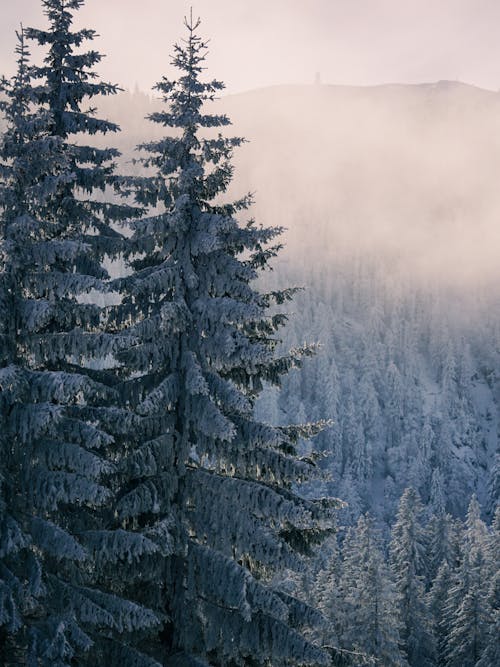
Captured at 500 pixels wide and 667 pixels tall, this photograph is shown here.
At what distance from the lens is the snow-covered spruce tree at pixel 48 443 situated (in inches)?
327

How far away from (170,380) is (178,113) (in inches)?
188

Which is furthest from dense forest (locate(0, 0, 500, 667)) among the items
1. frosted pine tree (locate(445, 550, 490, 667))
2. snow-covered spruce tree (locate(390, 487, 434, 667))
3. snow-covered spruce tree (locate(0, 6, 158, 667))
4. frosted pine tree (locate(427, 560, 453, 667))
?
frosted pine tree (locate(427, 560, 453, 667))

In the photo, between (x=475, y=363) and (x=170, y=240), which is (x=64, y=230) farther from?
(x=475, y=363)

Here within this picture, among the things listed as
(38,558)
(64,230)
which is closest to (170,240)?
(64,230)

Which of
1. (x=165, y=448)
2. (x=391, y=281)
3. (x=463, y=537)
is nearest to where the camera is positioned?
(x=165, y=448)

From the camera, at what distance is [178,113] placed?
1069 centimetres

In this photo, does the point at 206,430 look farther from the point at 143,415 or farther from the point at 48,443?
the point at 48,443

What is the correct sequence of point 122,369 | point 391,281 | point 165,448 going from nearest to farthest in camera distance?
point 165,448 → point 122,369 → point 391,281

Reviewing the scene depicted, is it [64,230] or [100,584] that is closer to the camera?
[100,584]

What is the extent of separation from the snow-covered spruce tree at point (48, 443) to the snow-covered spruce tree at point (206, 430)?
30.1 inches

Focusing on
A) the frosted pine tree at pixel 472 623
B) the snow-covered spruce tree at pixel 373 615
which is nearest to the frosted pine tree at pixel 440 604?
the frosted pine tree at pixel 472 623

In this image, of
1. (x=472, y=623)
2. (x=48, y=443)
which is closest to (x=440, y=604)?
(x=472, y=623)

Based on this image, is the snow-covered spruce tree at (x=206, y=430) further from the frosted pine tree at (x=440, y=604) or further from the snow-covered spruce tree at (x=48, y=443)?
the frosted pine tree at (x=440, y=604)

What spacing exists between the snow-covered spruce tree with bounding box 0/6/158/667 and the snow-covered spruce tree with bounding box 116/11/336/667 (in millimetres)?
764
